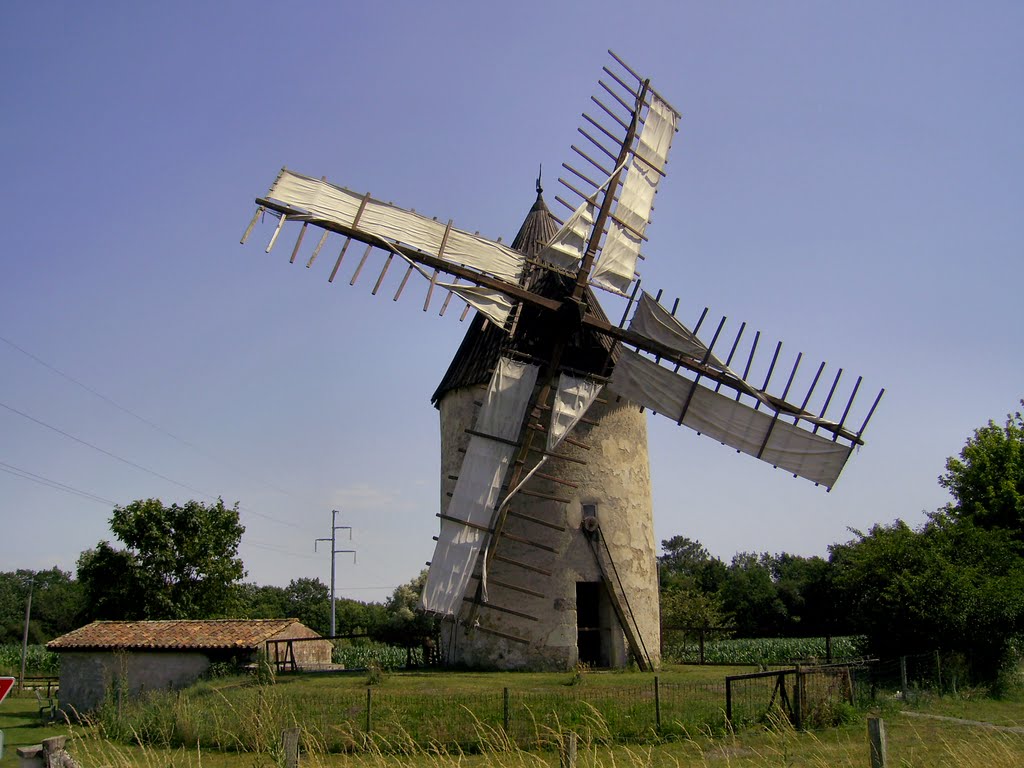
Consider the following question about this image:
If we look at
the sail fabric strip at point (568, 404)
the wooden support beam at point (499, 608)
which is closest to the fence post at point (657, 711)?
the wooden support beam at point (499, 608)

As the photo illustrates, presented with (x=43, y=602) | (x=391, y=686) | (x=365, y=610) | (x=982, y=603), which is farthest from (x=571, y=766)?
(x=43, y=602)

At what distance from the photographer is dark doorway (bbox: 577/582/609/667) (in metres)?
13.7

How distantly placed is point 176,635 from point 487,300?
42.5ft

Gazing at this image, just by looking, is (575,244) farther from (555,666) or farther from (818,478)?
(555,666)

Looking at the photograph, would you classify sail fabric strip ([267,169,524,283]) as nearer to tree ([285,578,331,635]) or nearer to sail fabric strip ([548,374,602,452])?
sail fabric strip ([548,374,602,452])

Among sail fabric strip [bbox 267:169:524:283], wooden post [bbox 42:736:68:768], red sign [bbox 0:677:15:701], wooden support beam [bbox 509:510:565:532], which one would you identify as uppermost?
sail fabric strip [bbox 267:169:524:283]

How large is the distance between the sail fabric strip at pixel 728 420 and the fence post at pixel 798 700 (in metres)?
3.76

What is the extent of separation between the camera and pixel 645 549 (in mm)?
14141

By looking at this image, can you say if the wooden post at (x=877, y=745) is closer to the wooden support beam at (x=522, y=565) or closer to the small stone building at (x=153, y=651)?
the wooden support beam at (x=522, y=565)

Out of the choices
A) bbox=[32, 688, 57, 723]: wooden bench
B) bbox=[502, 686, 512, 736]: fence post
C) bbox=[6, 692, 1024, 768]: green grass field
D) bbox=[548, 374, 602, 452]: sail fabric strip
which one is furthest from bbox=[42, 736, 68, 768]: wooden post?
bbox=[32, 688, 57, 723]: wooden bench

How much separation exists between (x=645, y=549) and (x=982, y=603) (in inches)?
235

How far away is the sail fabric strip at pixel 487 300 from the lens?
12648 millimetres

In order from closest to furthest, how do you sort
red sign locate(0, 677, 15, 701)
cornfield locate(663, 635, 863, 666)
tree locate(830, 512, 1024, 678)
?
1. red sign locate(0, 677, 15, 701)
2. tree locate(830, 512, 1024, 678)
3. cornfield locate(663, 635, 863, 666)

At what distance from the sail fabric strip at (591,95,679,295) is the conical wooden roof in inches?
19.9
